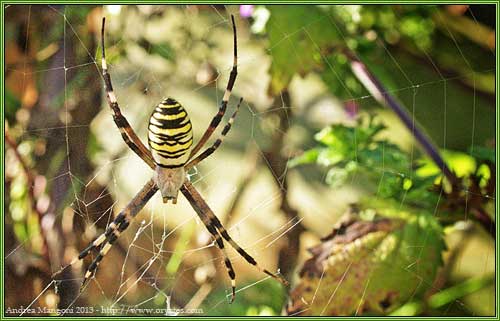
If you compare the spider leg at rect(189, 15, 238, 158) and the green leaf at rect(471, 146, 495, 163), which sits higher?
the spider leg at rect(189, 15, 238, 158)

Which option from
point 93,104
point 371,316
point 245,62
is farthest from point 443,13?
point 93,104

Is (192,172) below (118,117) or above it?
below

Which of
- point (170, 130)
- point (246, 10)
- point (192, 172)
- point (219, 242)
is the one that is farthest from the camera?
point (192, 172)

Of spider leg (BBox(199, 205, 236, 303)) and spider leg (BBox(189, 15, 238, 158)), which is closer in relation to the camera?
spider leg (BBox(189, 15, 238, 158))

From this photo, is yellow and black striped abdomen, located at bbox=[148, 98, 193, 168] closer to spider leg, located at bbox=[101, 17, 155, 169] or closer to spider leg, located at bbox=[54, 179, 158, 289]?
spider leg, located at bbox=[101, 17, 155, 169]

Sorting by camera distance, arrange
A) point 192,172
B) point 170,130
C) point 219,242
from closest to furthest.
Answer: point 170,130, point 219,242, point 192,172

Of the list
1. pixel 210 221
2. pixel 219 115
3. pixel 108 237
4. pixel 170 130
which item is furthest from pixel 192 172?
pixel 170 130

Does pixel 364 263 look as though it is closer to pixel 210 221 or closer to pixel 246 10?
pixel 210 221

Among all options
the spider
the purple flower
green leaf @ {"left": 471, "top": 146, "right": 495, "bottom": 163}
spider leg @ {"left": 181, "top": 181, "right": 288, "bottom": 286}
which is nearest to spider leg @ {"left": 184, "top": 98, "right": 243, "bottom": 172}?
the spider
